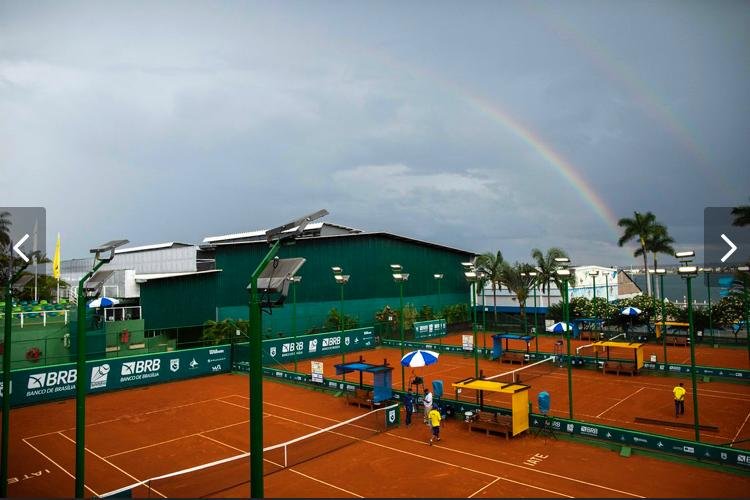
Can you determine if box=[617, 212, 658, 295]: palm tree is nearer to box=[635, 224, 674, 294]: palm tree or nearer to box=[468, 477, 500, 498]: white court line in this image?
box=[635, 224, 674, 294]: palm tree

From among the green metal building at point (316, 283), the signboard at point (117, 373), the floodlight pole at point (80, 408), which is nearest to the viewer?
the floodlight pole at point (80, 408)

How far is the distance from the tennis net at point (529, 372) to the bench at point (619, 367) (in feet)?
11.3

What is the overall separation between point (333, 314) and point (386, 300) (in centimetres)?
857

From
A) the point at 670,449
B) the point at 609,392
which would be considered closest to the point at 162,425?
the point at 670,449

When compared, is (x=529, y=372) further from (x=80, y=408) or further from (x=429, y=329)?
(x=80, y=408)

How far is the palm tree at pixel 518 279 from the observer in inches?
2242

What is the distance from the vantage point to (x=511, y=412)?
20.2 metres

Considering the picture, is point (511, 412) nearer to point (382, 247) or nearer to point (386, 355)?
point (386, 355)

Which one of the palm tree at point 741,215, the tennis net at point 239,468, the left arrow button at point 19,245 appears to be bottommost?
the tennis net at point 239,468

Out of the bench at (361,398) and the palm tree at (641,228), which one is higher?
the palm tree at (641,228)

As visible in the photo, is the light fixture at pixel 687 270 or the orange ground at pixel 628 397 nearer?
the light fixture at pixel 687 270

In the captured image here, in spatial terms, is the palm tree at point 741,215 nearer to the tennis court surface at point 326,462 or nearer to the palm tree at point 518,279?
the palm tree at point 518,279

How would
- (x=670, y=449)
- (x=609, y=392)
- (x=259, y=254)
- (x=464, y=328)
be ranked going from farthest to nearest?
(x=464, y=328) < (x=259, y=254) < (x=609, y=392) < (x=670, y=449)

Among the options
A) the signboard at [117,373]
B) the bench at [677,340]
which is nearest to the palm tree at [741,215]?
the bench at [677,340]
